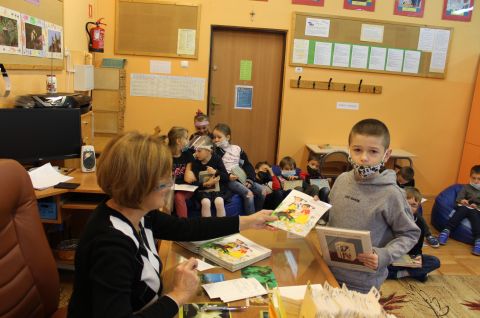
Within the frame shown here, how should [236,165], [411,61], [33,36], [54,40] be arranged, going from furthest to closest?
[411,61] → [236,165] → [54,40] → [33,36]

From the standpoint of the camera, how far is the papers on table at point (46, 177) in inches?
99.4

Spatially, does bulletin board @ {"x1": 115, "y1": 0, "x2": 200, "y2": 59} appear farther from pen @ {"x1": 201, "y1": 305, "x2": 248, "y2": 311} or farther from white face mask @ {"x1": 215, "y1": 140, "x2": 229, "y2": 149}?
pen @ {"x1": 201, "y1": 305, "x2": 248, "y2": 311}

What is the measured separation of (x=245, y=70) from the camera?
5.15 meters

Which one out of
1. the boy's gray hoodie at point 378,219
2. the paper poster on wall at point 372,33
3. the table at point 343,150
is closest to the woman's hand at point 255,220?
the boy's gray hoodie at point 378,219

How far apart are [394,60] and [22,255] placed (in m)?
4.95

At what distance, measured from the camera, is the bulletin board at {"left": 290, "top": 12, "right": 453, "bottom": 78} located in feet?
16.2

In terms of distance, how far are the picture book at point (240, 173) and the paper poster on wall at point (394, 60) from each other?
259 centimetres

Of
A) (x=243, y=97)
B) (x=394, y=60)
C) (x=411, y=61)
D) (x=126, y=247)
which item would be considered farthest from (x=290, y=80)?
(x=126, y=247)

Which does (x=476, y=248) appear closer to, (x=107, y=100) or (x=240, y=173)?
(x=240, y=173)

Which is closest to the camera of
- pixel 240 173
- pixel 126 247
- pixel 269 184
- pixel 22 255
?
pixel 126 247

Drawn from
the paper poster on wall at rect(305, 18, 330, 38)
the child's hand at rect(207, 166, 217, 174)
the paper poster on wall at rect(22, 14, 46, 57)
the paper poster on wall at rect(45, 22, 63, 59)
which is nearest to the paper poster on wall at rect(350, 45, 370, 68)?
the paper poster on wall at rect(305, 18, 330, 38)

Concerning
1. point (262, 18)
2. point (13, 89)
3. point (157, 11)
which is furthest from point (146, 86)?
point (13, 89)

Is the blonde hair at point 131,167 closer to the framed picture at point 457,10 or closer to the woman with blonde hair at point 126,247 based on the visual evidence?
the woman with blonde hair at point 126,247

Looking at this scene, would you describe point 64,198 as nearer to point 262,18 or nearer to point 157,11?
point 157,11
